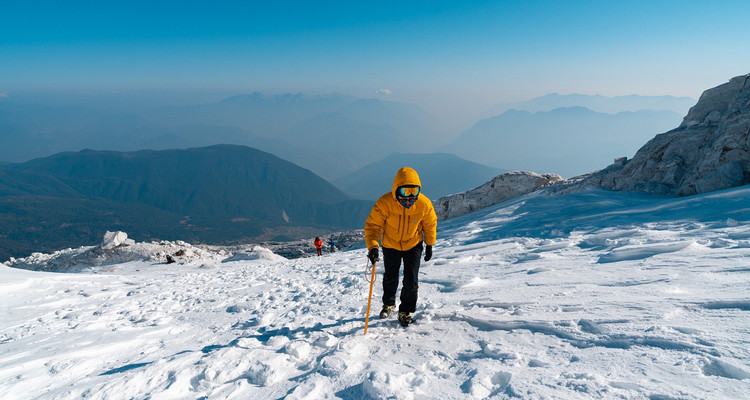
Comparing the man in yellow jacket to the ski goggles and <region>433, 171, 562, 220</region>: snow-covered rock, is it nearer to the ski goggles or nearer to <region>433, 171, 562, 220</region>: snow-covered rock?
the ski goggles

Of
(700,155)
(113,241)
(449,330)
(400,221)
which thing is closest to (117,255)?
(113,241)

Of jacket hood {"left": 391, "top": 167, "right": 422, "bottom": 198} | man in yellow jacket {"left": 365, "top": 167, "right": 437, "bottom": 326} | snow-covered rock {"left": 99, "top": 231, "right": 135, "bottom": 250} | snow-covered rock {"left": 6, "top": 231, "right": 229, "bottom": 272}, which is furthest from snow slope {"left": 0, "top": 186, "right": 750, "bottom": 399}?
snow-covered rock {"left": 99, "top": 231, "right": 135, "bottom": 250}

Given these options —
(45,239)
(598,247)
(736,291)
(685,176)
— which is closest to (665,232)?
(598,247)

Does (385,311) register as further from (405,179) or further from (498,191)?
(498,191)

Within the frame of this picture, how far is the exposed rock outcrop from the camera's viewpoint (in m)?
13.0

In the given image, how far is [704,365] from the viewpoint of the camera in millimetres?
3191

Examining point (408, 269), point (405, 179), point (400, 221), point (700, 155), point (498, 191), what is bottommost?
point (408, 269)

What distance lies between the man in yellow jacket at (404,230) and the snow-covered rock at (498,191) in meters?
20.0

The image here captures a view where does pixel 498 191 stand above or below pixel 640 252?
above

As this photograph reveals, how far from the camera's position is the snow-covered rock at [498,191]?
947 inches

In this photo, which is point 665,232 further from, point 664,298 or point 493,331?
point 493,331

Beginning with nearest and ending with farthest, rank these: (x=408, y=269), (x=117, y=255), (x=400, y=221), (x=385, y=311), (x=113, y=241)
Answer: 1. (x=400, y=221)
2. (x=408, y=269)
3. (x=385, y=311)
4. (x=117, y=255)
5. (x=113, y=241)

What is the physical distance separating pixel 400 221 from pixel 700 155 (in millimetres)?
16231

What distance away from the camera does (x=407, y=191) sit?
524 cm
